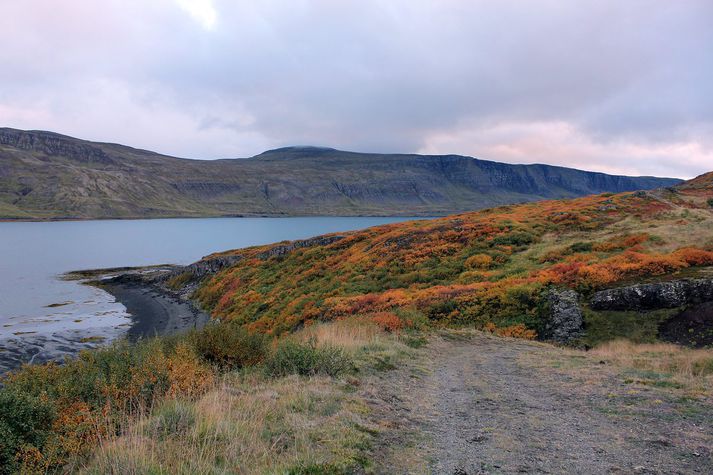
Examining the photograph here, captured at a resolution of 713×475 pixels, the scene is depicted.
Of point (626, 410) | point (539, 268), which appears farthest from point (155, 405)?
point (539, 268)

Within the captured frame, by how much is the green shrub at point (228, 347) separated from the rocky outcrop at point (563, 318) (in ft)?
38.4

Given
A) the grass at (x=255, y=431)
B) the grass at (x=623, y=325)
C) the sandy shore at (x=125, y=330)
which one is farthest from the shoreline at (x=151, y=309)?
the grass at (x=623, y=325)

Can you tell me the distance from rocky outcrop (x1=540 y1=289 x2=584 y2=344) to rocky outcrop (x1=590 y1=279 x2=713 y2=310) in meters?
0.89

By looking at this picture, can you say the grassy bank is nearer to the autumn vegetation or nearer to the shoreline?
the autumn vegetation

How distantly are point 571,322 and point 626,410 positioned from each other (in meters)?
9.40

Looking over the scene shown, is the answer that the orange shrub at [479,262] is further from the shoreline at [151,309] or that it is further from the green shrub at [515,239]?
the shoreline at [151,309]

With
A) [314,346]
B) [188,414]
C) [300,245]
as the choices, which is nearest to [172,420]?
[188,414]

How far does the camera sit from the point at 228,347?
11.2 meters

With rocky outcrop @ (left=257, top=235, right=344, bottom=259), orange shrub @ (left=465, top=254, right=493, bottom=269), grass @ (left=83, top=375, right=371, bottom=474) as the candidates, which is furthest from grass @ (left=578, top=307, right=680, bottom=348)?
rocky outcrop @ (left=257, top=235, right=344, bottom=259)

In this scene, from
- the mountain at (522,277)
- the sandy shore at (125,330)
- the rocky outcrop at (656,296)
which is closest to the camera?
the rocky outcrop at (656,296)

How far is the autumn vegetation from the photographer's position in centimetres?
551

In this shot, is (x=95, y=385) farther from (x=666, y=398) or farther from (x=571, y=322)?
(x=571, y=322)

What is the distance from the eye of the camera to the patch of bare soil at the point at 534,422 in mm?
5902

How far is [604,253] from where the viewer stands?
24.2 metres
